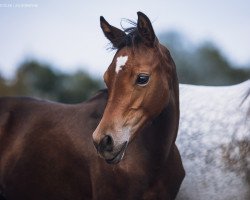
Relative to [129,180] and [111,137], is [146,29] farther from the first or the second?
[129,180]

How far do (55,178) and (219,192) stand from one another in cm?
164

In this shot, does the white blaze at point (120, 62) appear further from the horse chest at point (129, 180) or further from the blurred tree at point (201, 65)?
the blurred tree at point (201, 65)

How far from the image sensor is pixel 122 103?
427 cm

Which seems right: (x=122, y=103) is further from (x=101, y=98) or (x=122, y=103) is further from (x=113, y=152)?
(x=101, y=98)

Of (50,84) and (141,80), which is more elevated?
(141,80)

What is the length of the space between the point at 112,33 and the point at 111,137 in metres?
1.05

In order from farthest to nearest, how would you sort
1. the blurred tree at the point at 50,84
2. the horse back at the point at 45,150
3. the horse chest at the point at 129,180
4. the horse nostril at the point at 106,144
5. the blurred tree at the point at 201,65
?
the blurred tree at the point at 201,65 → the blurred tree at the point at 50,84 → the horse back at the point at 45,150 → the horse chest at the point at 129,180 → the horse nostril at the point at 106,144

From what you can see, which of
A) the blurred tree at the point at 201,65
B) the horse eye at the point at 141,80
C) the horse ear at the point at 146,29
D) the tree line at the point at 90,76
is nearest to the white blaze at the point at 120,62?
the horse eye at the point at 141,80

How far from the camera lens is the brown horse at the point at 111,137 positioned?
4.30 meters

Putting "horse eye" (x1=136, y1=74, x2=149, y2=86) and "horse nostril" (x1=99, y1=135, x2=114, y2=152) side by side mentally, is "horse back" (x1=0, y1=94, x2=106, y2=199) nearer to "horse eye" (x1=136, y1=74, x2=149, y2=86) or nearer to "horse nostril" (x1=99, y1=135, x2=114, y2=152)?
"horse nostril" (x1=99, y1=135, x2=114, y2=152)

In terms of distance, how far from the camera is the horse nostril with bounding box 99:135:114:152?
410 centimetres

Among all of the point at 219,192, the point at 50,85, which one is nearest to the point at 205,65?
the point at 50,85

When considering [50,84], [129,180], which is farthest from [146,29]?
→ [50,84]

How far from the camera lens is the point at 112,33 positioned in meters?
4.73
